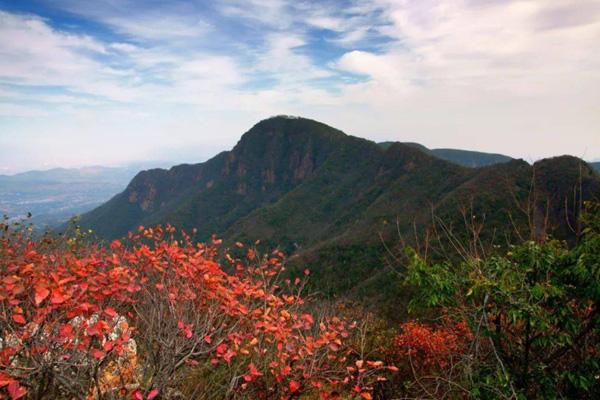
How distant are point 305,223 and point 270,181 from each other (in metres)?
72.5

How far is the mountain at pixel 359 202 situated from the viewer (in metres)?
51.7

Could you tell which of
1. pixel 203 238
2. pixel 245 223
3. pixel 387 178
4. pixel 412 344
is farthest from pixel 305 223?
pixel 412 344

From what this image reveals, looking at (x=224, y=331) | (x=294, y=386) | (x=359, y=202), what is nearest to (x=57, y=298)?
(x=224, y=331)

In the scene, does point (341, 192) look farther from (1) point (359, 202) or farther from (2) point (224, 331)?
(2) point (224, 331)

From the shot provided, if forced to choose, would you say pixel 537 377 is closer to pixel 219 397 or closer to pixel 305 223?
pixel 219 397

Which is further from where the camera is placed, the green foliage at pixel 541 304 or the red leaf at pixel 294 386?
the green foliage at pixel 541 304

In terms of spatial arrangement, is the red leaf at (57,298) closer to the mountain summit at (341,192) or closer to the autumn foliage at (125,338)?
the autumn foliage at (125,338)

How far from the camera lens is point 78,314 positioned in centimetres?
492

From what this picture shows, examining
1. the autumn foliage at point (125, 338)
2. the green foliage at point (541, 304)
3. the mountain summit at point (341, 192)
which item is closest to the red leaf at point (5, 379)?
the autumn foliage at point (125, 338)

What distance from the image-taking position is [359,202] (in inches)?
4749

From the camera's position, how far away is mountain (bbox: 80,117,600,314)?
170 ft

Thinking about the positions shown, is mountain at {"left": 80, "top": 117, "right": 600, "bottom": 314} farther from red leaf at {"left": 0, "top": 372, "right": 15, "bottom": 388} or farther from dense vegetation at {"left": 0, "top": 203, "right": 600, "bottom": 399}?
red leaf at {"left": 0, "top": 372, "right": 15, "bottom": 388}

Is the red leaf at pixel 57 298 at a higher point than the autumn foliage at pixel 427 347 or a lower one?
higher

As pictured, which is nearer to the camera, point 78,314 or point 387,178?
point 78,314
